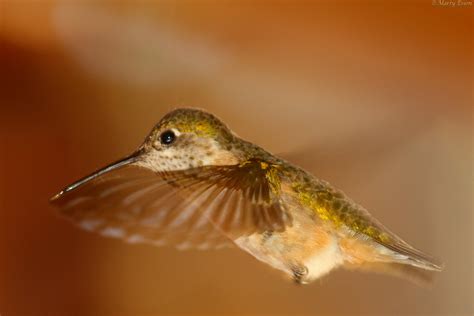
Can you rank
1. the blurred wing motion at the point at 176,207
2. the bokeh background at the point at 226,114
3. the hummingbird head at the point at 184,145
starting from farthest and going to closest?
1. the bokeh background at the point at 226,114
2. the hummingbird head at the point at 184,145
3. the blurred wing motion at the point at 176,207

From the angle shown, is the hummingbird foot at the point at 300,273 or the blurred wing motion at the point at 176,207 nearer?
the blurred wing motion at the point at 176,207

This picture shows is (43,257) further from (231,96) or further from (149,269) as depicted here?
(231,96)

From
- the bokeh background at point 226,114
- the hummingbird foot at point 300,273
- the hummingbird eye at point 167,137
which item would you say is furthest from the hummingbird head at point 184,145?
the bokeh background at point 226,114

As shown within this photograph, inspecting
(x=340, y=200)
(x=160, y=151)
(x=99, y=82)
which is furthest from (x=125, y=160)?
(x=99, y=82)

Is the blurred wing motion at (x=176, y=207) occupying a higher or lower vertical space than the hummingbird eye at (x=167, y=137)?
lower

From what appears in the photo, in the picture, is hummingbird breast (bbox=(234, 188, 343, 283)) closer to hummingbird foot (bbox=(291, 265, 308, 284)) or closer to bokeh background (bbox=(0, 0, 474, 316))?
hummingbird foot (bbox=(291, 265, 308, 284))

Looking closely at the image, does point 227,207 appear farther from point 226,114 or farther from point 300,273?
point 226,114

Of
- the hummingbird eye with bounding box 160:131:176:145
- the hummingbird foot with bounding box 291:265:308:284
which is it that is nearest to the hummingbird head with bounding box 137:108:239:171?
the hummingbird eye with bounding box 160:131:176:145

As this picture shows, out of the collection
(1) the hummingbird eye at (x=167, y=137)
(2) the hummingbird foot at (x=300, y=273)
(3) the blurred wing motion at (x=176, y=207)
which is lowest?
(2) the hummingbird foot at (x=300, y=273)

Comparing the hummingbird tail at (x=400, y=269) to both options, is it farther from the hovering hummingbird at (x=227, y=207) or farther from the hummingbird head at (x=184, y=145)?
the hummingbird head at (x=184, y=145)
